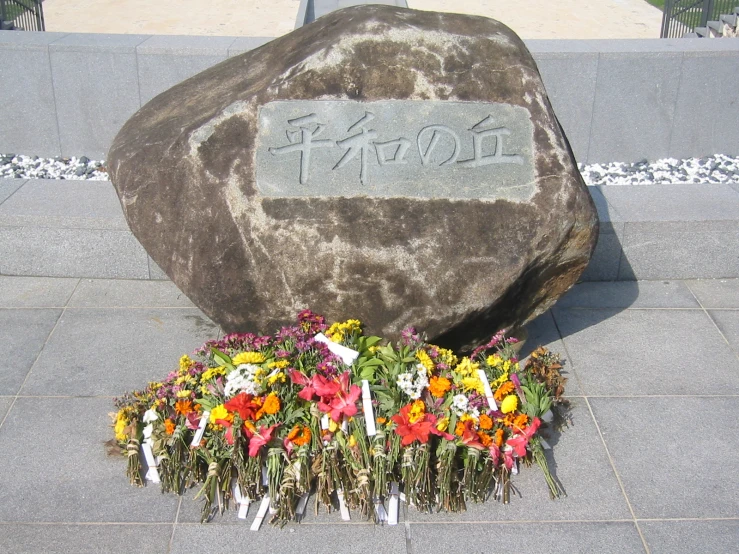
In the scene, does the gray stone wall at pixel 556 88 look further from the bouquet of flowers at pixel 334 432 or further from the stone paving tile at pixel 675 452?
the bouquet of flowers at pixel 334 432

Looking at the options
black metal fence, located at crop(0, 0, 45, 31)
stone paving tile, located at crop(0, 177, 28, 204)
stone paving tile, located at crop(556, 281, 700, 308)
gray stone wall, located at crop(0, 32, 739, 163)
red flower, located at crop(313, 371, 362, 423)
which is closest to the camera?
red flower, located at crop(313, 371, 362, 423)

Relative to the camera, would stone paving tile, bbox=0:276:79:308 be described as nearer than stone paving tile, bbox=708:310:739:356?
No

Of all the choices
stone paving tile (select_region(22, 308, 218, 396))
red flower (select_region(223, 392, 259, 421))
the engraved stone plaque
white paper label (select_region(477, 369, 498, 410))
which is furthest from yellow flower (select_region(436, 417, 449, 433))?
stone paving tile (select_region(22, 308, 218, 396))

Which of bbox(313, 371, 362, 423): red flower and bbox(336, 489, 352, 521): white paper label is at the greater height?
bbox(313, 371, 362, 423): red flower

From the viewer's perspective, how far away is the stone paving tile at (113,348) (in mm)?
4363

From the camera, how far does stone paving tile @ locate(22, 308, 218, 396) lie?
172 inches

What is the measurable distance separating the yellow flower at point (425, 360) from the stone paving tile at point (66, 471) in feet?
4.10

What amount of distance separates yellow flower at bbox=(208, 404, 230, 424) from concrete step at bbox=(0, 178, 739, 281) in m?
2.03

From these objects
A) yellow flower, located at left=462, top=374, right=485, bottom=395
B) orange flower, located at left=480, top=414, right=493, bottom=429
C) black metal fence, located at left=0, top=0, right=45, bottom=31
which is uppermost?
black metal fence, located at left=0, top=0, right=45, bottom=31

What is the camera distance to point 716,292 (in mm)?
5363

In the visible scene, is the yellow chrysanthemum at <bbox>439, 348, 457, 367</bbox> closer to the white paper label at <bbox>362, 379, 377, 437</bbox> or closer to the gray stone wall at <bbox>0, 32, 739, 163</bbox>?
the white paper label at <bbox>362, 379, 377, 437</bbox>

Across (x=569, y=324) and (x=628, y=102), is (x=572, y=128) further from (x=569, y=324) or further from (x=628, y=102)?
(x=569, y=324)

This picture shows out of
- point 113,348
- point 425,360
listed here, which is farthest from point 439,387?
point 113,348

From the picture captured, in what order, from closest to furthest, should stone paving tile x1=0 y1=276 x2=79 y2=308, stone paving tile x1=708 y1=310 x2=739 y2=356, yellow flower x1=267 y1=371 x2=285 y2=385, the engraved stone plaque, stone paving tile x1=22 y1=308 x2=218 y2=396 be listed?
yellow flower x1=267 y1=371 x2=285 y2=385, the engraved stone plaque, stone paving tile x1=22 y1=308 x2=218 y2=396, stone paving tile x1=708 y1=310 x2=739 y2=356, stone paving tile x1=0 y1=276 x2=79 y2=308
